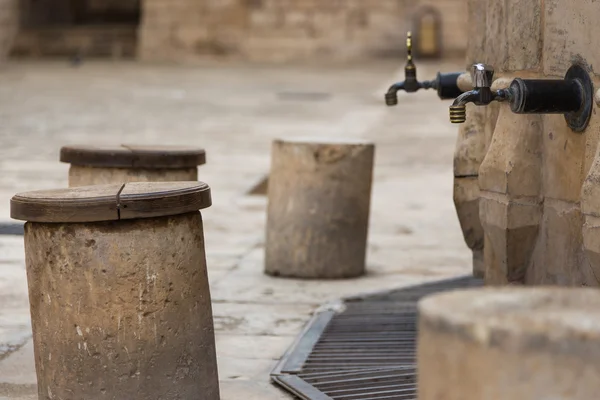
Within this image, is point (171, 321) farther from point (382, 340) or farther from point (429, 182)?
point (429, 182)

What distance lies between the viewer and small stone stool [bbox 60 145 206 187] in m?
4.95

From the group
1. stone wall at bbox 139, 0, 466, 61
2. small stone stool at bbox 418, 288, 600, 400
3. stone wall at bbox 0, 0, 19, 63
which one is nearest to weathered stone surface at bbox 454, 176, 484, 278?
small stone stool at bbox 418, 288, 600, 400

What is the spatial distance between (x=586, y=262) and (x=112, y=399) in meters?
1.48

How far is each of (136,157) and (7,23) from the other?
21.3 m

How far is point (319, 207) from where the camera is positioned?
20.1 feet

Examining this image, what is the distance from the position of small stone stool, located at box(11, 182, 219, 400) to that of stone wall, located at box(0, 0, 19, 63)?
2249 cm

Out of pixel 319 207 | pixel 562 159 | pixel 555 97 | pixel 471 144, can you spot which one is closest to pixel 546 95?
pixel 555 97

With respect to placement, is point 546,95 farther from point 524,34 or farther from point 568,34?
point 524,34

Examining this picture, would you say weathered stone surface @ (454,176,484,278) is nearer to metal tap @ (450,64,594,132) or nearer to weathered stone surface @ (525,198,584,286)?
weathered stone surface @ (525,198,584,286)

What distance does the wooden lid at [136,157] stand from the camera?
495 cm

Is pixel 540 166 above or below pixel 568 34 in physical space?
below

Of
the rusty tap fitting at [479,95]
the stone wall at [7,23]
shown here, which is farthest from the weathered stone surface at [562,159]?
the stone wall at [7,23]

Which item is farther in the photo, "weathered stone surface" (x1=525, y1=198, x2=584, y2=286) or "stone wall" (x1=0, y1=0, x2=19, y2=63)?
"stone wall" (x1=0, y1=0, x2=19, y2=63)

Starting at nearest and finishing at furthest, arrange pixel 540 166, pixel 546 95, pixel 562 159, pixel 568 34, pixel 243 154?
pixel 546 95
pixel 568 34
pixel 562 159
pixel 540 166
pixel 243 154
